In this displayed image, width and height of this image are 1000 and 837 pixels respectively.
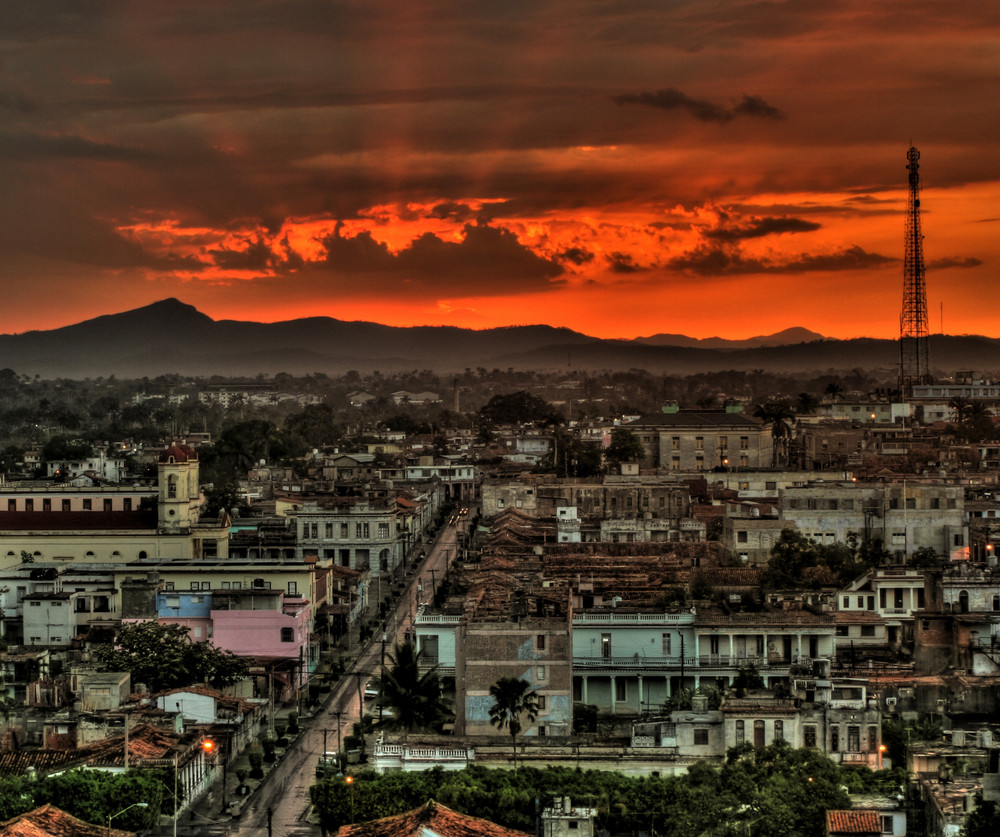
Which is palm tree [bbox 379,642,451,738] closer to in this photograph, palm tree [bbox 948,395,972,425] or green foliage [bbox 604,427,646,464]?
green foliage [bbox 604,427,646,464]

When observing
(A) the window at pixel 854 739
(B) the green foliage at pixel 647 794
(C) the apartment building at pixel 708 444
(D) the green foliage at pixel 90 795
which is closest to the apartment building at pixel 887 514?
(A) the window at pixel 854 739

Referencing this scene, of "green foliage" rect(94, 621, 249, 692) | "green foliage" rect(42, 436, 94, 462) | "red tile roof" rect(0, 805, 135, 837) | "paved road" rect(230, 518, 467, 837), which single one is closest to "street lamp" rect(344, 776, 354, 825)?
"paved road" rect(230, 518, 467, 837)

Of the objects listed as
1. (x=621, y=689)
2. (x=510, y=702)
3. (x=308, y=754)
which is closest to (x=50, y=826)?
(x=308, y=754)

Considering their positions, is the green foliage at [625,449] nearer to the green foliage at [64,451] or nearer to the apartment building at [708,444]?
the apartment building at [708,444]

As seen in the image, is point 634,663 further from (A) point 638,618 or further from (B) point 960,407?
(B) point 960,407

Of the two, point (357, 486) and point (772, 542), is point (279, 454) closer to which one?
point (357, 486)

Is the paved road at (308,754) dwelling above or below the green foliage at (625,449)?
below
